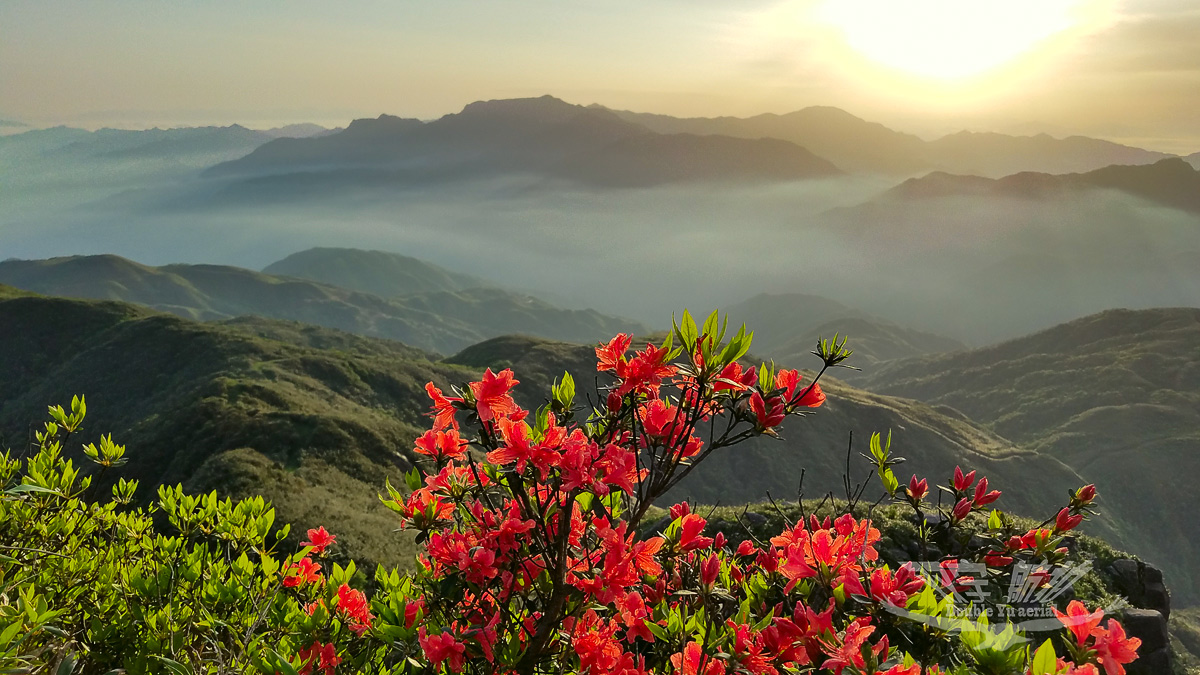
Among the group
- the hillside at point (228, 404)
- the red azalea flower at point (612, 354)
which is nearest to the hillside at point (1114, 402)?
the hillside at point (228, 404)

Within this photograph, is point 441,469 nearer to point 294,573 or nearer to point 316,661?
point 316,661

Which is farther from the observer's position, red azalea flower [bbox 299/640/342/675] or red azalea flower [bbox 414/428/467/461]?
red azalea flower [bbox 414/428/467/461]

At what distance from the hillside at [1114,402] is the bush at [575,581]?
115 metres

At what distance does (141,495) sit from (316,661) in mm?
38854

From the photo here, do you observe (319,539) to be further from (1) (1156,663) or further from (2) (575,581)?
(1) (1156,663)

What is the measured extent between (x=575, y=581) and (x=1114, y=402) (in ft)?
569

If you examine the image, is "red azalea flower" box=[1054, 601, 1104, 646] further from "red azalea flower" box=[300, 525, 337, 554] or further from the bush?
"red azalea flower" box=[300, 525, 337, 554]

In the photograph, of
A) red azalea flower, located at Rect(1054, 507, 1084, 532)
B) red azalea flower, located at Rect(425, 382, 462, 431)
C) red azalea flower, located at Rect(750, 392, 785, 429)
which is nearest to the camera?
red azalea flower, located at Rect(425, 382, 462, 431)

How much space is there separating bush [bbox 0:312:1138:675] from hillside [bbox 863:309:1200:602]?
11467cm

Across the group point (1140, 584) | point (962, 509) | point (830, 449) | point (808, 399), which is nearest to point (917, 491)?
point (962, 509)

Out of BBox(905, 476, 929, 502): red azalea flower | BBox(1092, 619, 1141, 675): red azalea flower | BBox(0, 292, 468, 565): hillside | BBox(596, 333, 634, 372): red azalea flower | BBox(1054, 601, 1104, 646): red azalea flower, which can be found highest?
BBox(596, 333, 634, 372): red azalea flower

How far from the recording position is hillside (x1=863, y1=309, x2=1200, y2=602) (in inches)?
3910

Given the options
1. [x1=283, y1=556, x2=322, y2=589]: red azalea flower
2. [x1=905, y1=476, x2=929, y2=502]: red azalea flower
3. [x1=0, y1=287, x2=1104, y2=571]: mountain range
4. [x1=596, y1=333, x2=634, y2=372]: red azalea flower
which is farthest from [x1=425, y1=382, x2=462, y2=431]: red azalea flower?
[x1=0, y1=287, x2=1104, y2=571]: mountain range

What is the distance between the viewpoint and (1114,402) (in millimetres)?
135000
